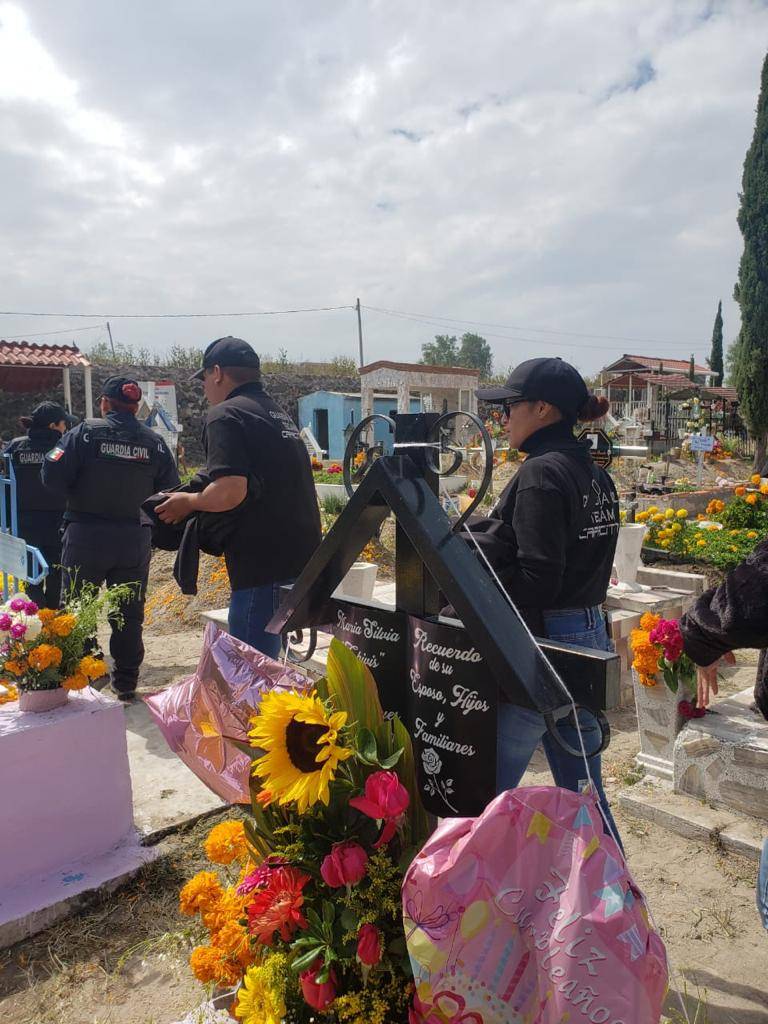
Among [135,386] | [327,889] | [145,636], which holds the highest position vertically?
[135,386]

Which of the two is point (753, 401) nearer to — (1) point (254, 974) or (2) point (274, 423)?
(2) point (274, 423)

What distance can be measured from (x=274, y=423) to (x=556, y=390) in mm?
1289

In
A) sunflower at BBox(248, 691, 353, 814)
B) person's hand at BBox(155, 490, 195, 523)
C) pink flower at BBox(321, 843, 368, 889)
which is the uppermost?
person's hand at BBox(155, 490, 195, 523)

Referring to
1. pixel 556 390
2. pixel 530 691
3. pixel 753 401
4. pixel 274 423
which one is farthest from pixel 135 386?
pixel 753 401

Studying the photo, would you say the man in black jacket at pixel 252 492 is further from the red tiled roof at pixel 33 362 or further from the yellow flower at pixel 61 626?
the red tiled roof at pixel 33 362

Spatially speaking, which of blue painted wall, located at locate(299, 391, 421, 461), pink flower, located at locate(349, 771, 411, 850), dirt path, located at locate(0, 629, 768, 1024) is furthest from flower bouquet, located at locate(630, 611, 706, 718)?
blue painted wall, located at locate(299, 391, 421, 461)

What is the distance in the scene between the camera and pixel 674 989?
2.19m

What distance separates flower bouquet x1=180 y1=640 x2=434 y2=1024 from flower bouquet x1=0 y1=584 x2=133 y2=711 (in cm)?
166

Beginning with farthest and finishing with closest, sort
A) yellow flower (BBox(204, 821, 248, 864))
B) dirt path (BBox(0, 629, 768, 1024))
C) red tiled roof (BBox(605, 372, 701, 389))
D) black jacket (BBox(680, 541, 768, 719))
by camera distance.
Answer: red tiled roof (BBox(605, 372, 701, 389)) < dirt path (BBox(0, 629, 768, 1024)) < yellow flower (BBox(204, 821, 248, 864)) < black jacket (BBox(680, 541, 768, 719))

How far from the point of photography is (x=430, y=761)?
55.2 inches

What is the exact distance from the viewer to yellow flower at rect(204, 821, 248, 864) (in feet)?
5.34

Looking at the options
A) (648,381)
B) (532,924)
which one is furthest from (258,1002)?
(648,381)

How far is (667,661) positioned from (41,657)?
2769 millimetres

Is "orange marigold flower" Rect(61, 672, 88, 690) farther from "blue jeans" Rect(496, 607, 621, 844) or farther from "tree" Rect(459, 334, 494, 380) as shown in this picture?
"tree" Rect(459, 334, 494, 380)
